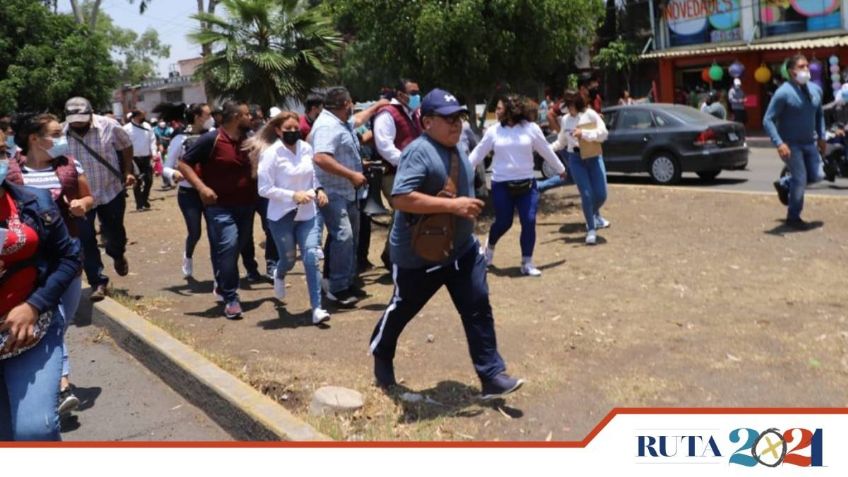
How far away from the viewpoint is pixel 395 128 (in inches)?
307

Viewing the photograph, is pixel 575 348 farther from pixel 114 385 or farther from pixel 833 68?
pixel 833 68

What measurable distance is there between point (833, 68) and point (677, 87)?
7125mm

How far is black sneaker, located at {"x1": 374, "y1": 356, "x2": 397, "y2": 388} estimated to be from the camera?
5.27 metres

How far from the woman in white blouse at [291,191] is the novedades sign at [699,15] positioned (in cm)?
2432

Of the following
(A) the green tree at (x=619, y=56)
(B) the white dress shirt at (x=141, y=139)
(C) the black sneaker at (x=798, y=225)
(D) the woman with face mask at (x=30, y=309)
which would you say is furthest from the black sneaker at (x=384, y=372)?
(A) the green tree at (x=619, y=56)


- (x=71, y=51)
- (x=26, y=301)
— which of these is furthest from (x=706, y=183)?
(x=71, y=51)

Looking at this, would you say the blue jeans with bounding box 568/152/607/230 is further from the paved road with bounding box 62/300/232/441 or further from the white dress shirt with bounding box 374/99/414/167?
the paved road with bounding box 62/300/232/441

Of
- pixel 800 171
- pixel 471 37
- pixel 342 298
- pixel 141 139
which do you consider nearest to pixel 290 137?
pixel 342 298

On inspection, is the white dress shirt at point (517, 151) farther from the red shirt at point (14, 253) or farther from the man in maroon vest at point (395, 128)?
the red shirt at point (14, 253)

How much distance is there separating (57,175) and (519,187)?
3.86m

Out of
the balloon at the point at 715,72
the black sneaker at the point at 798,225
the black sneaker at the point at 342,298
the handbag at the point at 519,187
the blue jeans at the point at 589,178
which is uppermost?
the balloon at the point at 715,72

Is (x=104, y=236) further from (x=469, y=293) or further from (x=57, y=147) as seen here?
(x=469, y=293)

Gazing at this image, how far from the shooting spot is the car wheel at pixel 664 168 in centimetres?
1453

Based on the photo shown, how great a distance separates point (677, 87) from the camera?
100ft
